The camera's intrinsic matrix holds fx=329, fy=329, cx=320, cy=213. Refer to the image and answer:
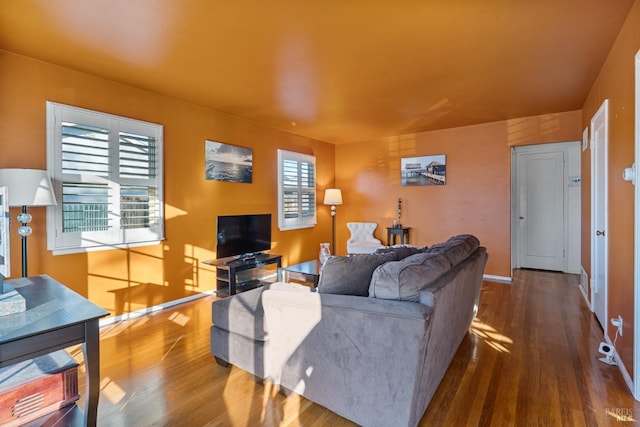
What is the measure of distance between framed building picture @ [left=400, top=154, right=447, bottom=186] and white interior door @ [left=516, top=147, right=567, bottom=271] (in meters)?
1.67

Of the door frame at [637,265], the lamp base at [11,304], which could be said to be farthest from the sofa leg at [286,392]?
the door frame at [637,265]

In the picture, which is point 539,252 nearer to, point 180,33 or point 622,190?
point 622,190

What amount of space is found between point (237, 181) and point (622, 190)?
420 centimetres

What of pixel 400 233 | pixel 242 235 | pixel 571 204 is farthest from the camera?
pixel 400 233

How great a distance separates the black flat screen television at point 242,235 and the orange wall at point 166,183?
0.51 m

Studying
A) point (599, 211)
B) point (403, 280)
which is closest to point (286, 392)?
point (403, 280)

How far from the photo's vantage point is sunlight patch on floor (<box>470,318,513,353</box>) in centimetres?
280

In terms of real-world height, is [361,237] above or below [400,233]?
below

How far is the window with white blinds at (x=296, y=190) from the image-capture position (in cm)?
→ 561

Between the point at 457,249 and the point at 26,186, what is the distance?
10.7 feet

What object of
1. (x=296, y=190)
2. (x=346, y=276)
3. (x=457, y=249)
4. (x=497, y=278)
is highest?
(x=296, y=190)

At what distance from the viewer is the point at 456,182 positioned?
18.3ft

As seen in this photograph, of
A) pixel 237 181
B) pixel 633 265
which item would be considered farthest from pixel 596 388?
pixel 237 181

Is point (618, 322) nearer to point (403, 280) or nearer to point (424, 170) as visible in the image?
point (403, 280)
